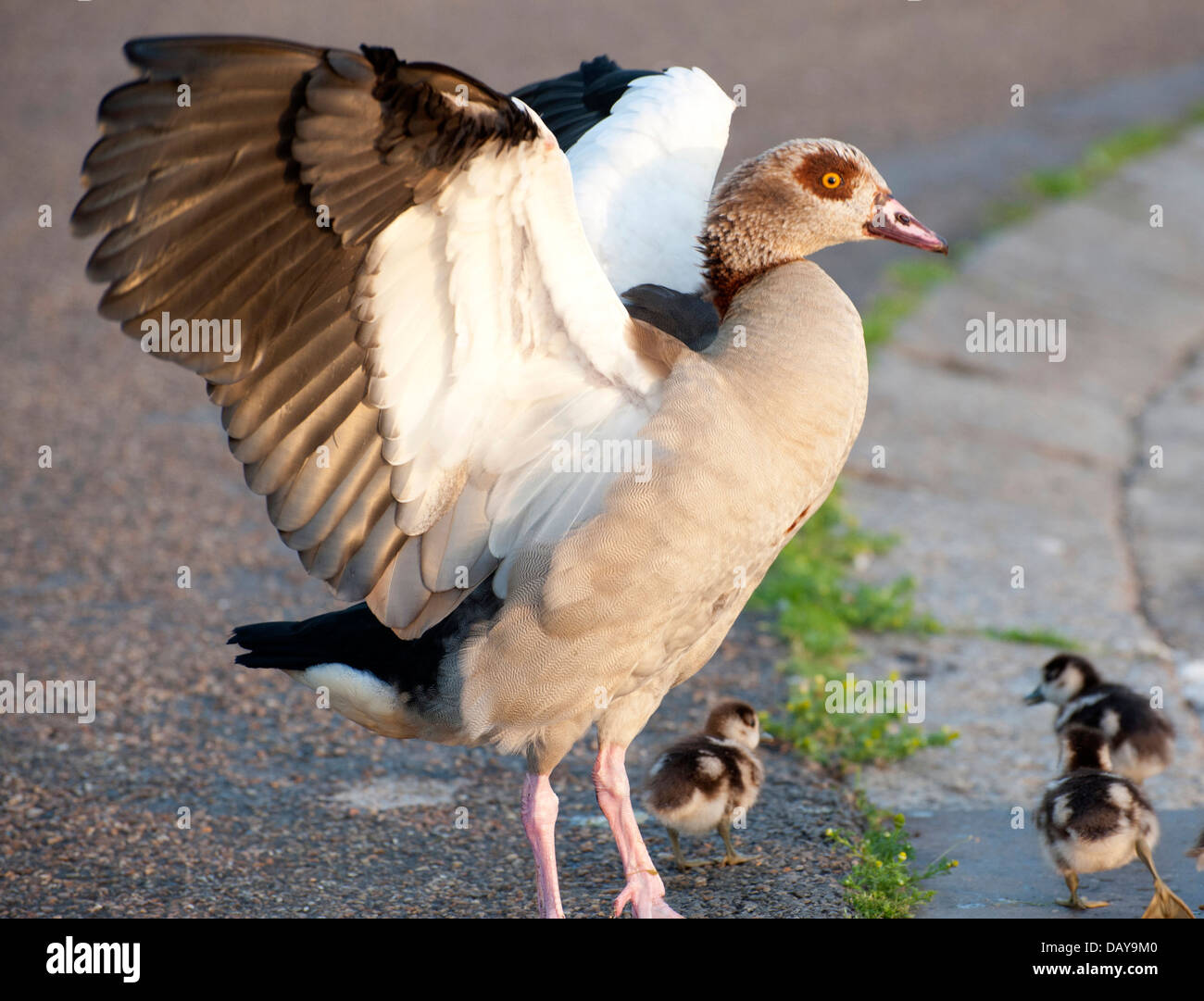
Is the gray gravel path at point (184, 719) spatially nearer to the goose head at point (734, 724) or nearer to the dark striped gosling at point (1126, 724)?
the goose head at point (734, 724)

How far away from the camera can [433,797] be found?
5.35 metres

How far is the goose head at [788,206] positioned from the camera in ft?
15.7

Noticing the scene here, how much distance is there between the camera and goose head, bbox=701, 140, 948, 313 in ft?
15.7

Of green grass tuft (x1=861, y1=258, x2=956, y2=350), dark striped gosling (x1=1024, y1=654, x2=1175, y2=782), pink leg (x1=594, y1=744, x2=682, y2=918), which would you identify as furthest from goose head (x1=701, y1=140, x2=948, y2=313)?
green grass tuft (x1=861, y1=258, x2=956, y2=350)

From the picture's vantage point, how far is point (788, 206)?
4801 millimetres

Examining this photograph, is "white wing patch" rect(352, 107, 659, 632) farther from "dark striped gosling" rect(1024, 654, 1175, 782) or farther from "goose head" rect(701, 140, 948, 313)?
"dark striped gosling" rect(1024, 654, 1175, 782)

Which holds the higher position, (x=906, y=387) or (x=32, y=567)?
(x=906, y=387)

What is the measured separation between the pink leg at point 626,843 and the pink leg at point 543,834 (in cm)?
21

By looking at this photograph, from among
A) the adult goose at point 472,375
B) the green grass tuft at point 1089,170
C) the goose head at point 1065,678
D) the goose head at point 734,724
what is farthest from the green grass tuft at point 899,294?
the adult goose at point 472,375

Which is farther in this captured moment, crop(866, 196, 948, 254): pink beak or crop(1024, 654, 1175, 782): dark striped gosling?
crop(1024, 654, 1175, 782): dark striped gosling

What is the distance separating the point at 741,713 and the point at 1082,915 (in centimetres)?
135

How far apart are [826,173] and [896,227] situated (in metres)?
0.32
